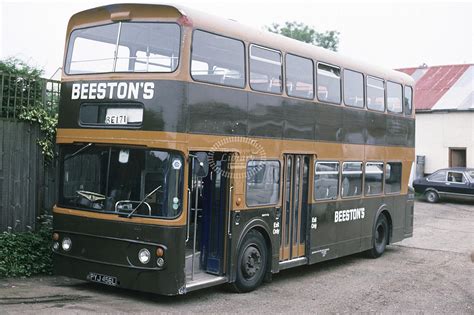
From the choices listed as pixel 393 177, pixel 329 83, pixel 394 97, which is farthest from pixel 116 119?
pixel 393 177

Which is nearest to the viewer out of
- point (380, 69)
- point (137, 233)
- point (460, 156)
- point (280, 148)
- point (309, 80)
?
point (137, 233)

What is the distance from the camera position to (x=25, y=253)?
10.1 m

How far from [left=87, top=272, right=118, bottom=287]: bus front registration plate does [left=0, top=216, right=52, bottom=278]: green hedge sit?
165 cm

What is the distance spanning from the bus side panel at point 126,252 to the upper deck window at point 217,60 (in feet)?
7.24

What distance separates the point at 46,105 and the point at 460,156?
24.1 metres

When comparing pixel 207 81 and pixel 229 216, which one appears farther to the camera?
pixel 229 216

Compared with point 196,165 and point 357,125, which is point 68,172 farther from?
point 357,125

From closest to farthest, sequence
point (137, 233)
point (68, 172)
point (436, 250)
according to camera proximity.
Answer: point (137, 233), point (68, 172), point (436, 250)

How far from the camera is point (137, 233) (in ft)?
27.7

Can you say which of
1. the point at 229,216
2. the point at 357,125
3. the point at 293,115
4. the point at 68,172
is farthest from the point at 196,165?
the point at 357,125

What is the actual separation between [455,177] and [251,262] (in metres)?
19.4

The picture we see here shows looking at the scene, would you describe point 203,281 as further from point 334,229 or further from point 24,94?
point 24,94

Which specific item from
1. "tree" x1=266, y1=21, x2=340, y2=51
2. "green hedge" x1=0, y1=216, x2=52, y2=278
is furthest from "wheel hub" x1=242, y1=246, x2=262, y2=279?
"tree" x1=266, y1=21, x2=340, y2=51

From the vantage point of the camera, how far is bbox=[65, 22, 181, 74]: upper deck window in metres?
8.53
